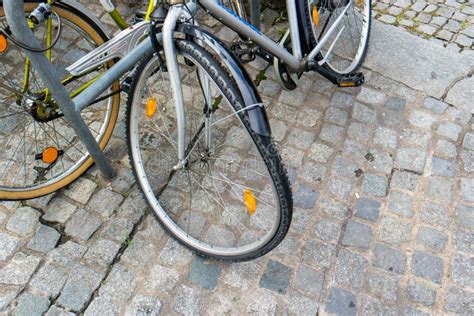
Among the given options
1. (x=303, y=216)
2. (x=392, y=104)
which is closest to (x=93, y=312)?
(x=303, y=216)

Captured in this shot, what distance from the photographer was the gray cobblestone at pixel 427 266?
2414mm

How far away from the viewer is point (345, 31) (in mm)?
3680

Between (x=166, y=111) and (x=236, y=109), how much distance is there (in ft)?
4.68

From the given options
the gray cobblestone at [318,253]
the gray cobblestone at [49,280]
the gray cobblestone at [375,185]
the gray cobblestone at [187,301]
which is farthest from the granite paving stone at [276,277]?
the gray cobblestone at [49,280]

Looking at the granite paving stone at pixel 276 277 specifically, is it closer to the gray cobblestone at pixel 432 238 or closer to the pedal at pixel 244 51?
the gray cobblestone at pixel 432 238

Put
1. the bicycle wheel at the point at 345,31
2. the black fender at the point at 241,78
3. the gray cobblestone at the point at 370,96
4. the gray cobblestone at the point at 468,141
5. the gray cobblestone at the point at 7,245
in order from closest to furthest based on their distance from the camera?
1. the black fender at the point at 241,78
2. the gray cobblestone at the point at 7,245
3. the gray cobblestone at the point at 468,141
4. the bicycle wheel at the point at 345,31
5. the gray cobblestone at the point at 370,96

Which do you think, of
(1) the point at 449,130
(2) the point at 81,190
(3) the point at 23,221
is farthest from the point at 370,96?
(3) the point at 23,221

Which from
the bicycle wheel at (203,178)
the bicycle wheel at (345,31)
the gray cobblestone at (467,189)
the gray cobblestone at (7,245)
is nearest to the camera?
the bicycle wheel at (203,178)

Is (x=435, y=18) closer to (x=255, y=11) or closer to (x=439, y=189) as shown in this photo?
(x=255, y=11)

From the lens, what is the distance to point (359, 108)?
10.6 feet

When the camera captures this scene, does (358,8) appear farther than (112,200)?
Yes

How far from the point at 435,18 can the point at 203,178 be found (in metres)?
2.63

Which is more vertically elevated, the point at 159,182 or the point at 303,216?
the point at 159,182

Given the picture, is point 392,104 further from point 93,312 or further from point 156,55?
point 93,312
